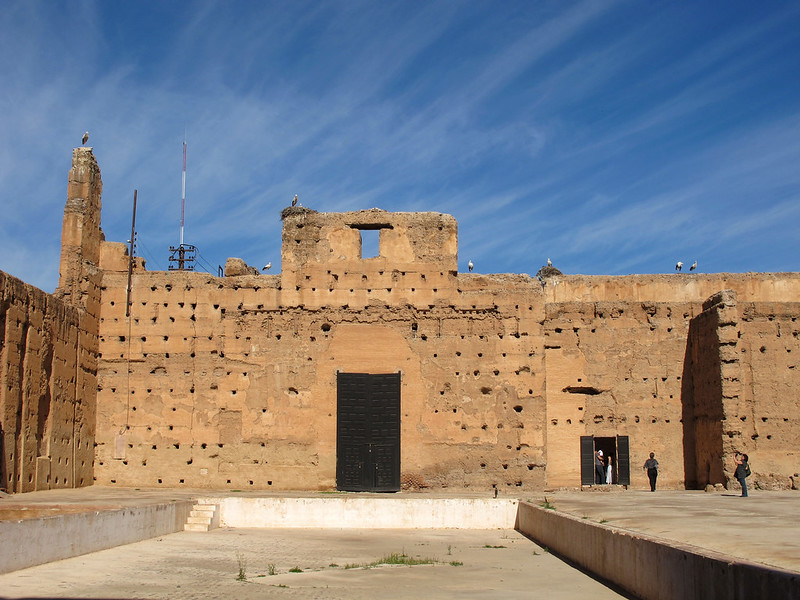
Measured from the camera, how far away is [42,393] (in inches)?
664

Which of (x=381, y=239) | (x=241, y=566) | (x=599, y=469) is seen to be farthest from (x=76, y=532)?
(x=599, y=469)

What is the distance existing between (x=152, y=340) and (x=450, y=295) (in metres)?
6.88

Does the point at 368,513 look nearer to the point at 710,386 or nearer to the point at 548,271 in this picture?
the point at 710,386

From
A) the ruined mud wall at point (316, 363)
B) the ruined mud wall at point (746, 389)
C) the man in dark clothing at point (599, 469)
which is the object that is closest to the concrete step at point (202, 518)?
the ruined mud wall at point (316, 363)

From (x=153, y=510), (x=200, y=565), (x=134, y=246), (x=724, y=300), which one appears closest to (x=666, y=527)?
(x=200, y=565)

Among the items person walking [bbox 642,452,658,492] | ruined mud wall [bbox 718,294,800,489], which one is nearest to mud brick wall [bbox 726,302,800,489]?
ruined mud wall [bbox 718,294,800,489]

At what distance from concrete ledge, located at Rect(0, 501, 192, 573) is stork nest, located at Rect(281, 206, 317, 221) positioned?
817 centimetres

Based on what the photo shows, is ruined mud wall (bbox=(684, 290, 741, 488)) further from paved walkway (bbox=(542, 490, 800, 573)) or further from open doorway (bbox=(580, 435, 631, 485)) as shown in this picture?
open doorway (bbox=(580, 435, 631, 485))

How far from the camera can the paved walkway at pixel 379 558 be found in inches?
316

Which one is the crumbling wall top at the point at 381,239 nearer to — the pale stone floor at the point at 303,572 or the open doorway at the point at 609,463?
the open doorway at the point at 609,463

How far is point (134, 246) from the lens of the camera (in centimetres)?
2003

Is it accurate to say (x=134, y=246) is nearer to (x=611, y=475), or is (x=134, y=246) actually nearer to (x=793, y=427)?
(x=611, y=475)

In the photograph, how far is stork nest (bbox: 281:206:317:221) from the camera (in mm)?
19734

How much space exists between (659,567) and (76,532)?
22.0 ft
